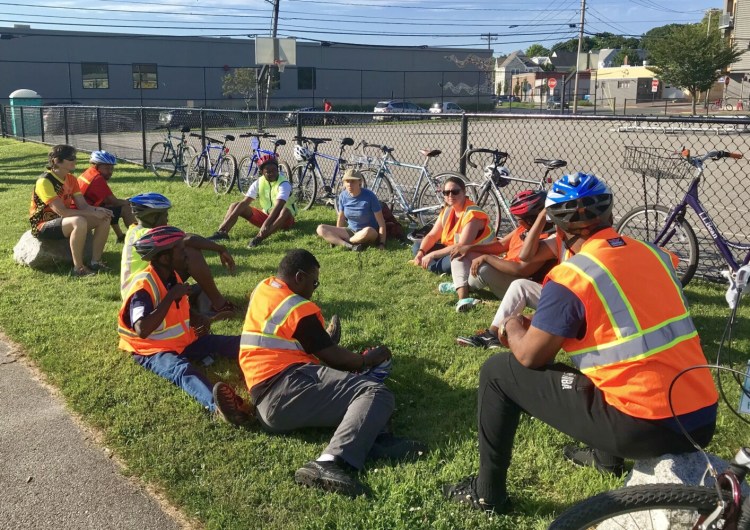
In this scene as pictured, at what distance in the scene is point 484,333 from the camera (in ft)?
17.6

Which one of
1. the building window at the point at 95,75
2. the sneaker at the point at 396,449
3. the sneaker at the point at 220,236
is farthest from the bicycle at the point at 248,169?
the building window at the point at 95,75

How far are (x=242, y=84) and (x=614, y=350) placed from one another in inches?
1755

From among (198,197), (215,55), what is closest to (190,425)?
(198,197)

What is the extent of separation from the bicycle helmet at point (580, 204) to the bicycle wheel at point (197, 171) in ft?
37.7

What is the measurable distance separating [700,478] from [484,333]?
285 cm

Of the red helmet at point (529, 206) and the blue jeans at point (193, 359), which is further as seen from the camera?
the red helmet at point (529, 206)

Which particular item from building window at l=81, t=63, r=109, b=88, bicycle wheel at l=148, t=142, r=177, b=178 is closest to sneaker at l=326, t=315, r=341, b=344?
bicycle wheel at l=148, t=142, r=177, b=178

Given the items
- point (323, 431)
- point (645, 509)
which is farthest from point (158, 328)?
point (645, 509)

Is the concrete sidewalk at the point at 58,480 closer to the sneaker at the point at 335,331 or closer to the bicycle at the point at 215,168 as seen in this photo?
the sneaker at the point at 335,331

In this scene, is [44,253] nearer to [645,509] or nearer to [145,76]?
[645,509]

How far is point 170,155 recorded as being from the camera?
51.3 ft

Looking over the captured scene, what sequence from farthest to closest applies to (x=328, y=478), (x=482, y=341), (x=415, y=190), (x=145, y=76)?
1. (x=145, y=76)
2. (x=415, y=190)
3. (x=482, y=341)
4. (x=328, y=478)

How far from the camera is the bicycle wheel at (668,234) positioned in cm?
638

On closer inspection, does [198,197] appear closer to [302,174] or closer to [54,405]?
[302,174]
